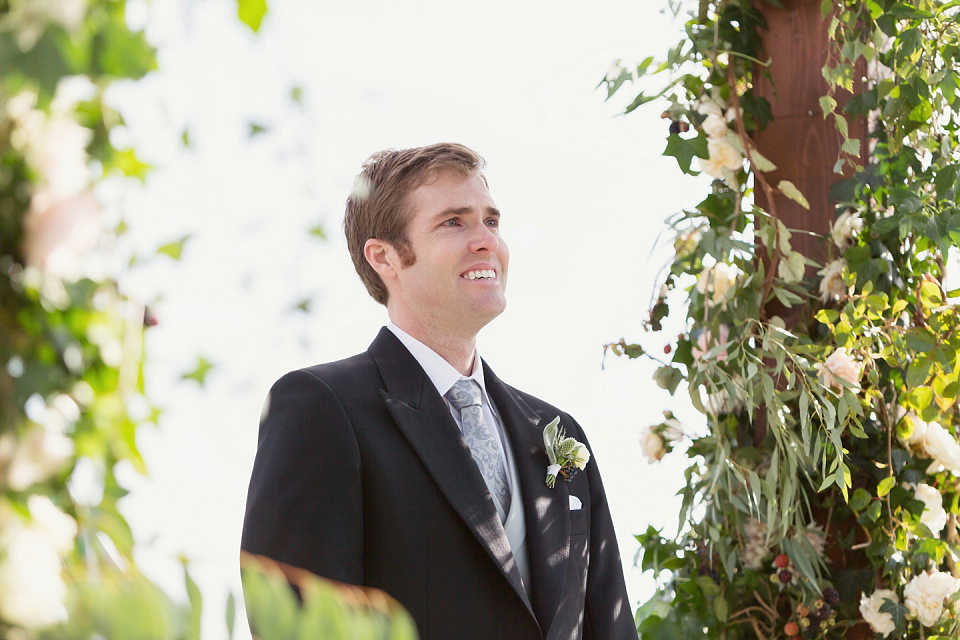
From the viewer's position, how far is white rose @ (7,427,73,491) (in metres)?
0.39

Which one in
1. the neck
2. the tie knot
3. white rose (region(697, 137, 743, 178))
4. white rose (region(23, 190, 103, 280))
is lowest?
white rose (region(23, 190, 103, 280))

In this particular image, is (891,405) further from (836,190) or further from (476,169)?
(476,169)

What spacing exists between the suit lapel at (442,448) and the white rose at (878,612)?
78 centimetres

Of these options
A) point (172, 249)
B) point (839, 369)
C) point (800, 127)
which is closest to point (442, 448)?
point (839, 369)

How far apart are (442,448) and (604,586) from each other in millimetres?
526

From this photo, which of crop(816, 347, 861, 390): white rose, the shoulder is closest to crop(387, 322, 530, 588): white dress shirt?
the shoulder

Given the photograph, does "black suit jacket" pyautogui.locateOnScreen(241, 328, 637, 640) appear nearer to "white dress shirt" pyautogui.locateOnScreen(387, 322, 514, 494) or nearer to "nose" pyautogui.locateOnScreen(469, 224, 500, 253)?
"white dress shirt" pyautogui.locateOnScreen(387, 322, 514, 494)

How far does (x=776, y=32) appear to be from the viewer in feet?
7.28

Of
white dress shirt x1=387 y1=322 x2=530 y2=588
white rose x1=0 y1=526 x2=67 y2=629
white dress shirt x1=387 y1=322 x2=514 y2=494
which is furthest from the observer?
white dress shirt x1=387 y1=322 x2=514 y2=494

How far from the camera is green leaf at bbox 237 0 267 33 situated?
17.9 inches

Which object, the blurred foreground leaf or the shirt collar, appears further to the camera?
the shirt collar

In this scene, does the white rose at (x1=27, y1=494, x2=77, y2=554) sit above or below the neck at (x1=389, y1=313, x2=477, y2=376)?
below

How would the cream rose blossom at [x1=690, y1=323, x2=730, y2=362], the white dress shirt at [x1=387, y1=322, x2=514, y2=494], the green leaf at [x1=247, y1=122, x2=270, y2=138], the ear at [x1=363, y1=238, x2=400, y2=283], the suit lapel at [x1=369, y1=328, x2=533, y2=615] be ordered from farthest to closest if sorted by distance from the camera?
the cream rose blossom at [x1=690, y1=323, x2=730, y2=362]
the ear at [x1=363, y1=238, x2=400, y2=283]
the white dress shirt at [x1=387, y1=322, x2=514, y2=494]
the suit lapel at [x1=369, y1=328, x2=533, y2=615]
the green leaf at [x1=247, y1=122, x2=270, y2=138]

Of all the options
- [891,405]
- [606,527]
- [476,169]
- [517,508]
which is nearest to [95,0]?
[517,508]
